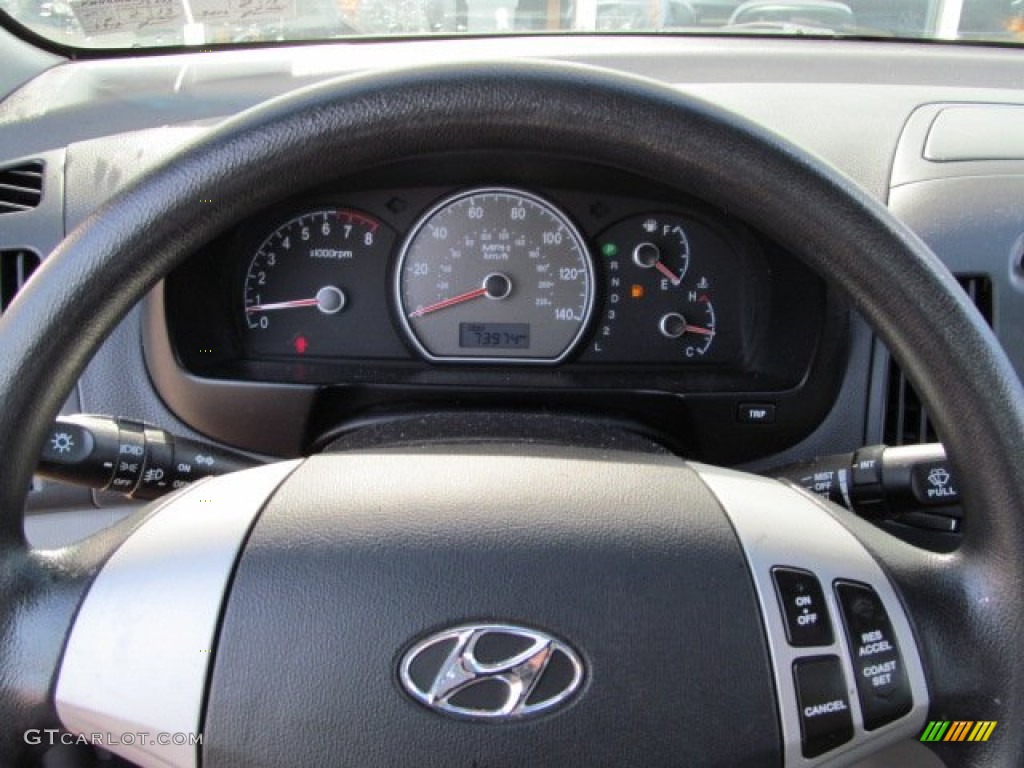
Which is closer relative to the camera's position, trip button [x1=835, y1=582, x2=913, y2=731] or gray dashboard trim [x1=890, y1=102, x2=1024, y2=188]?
trip button [x1=835, y1=582, x2=913, y2=731]

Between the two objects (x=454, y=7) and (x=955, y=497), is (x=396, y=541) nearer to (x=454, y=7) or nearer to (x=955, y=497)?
(x=955, y=497)

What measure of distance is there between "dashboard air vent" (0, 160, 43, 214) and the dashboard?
0.30 meters

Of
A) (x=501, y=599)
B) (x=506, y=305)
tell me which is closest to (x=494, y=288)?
(x=506, y=305)

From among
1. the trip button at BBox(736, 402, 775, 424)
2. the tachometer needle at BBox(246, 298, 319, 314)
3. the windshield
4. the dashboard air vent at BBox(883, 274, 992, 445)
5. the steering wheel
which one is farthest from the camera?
the windshield

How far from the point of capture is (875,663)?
3.77 feet

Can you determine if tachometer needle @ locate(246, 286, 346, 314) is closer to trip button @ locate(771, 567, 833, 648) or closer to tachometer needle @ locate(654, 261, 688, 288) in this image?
tachometer needle @ locate(654, 261, 688, 288)

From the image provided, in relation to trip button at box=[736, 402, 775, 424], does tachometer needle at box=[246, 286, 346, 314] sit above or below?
above

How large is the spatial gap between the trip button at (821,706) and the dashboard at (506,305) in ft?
3.16

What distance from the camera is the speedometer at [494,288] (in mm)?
2260

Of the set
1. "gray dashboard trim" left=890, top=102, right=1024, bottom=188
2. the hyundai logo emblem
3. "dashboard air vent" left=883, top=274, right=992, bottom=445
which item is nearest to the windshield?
"gray dashboard trim" left=890, top=102, right=1024, bottom=188

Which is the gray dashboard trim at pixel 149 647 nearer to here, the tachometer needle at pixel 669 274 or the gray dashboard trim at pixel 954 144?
the tachometer needle at pixel 669 274

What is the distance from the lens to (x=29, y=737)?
44.1 inches

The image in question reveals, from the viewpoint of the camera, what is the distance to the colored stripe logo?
114 centimetres

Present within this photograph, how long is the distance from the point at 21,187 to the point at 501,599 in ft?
4.57
